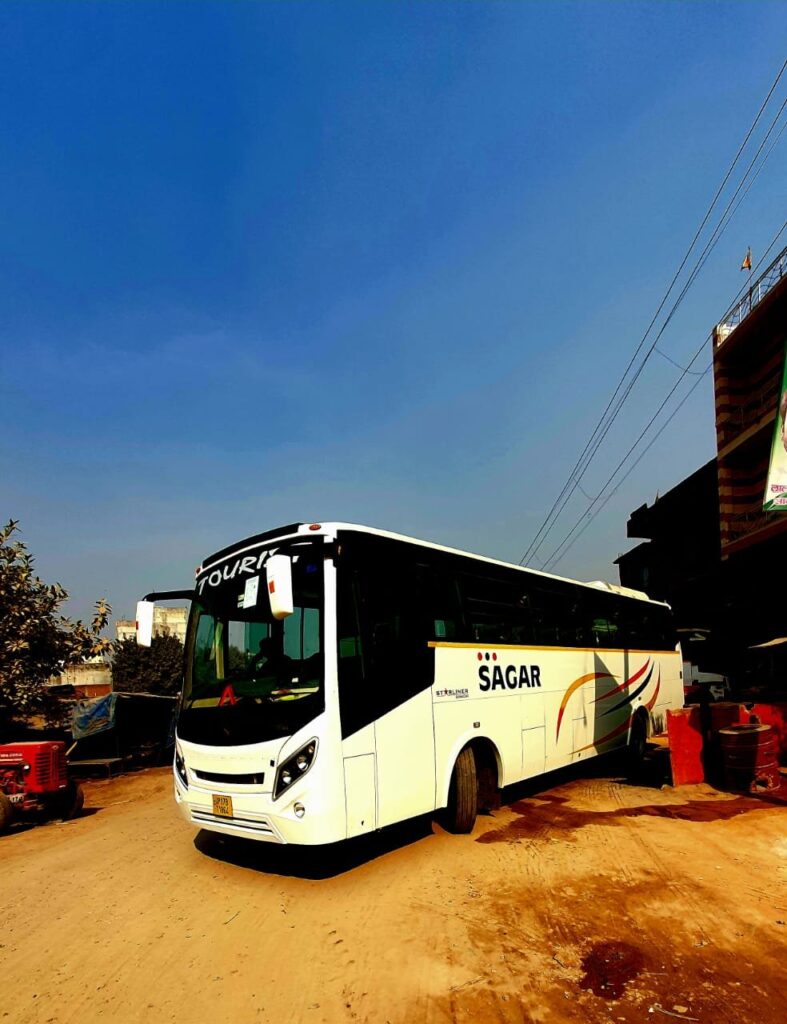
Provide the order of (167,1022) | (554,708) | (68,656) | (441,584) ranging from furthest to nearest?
1. (68,656)
2. (554,708)
3. (441,584)
4. (167,1022)

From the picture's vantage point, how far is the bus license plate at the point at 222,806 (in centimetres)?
584

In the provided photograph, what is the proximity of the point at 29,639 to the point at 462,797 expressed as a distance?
10.8m

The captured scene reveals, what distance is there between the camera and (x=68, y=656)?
14391mm

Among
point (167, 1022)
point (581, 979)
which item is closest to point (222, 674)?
point (167, 1022)

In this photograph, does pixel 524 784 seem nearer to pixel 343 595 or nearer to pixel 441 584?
pixel 441 584

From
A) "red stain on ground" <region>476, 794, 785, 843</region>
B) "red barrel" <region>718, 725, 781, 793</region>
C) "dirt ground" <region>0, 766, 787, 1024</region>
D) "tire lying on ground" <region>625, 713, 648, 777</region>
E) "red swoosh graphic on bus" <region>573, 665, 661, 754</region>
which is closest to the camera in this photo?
"dirt ground" <region>0, 766, 787, 1024</region>

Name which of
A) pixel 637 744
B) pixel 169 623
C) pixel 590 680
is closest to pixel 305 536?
pixel 590 680

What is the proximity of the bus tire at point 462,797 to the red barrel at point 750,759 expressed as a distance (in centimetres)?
464

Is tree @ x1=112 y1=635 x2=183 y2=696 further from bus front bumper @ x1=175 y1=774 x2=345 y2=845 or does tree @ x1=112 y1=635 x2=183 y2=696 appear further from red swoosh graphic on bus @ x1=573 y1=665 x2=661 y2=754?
bus front bumper @ x1=175 y1=774 x2=345 y2=845

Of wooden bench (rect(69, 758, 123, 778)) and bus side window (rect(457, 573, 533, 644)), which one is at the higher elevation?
bus side window (rect(457, 573, 533, 644))

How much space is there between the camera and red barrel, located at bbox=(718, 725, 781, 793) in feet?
30.6

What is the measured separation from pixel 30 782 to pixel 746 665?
78.6ft

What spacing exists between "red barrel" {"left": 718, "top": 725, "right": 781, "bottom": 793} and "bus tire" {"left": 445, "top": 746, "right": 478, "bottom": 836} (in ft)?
15.2

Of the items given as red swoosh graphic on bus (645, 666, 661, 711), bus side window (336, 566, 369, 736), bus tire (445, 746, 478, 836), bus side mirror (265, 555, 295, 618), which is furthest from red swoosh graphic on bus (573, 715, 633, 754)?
bus side mirror (265, 555, 295, 618)
